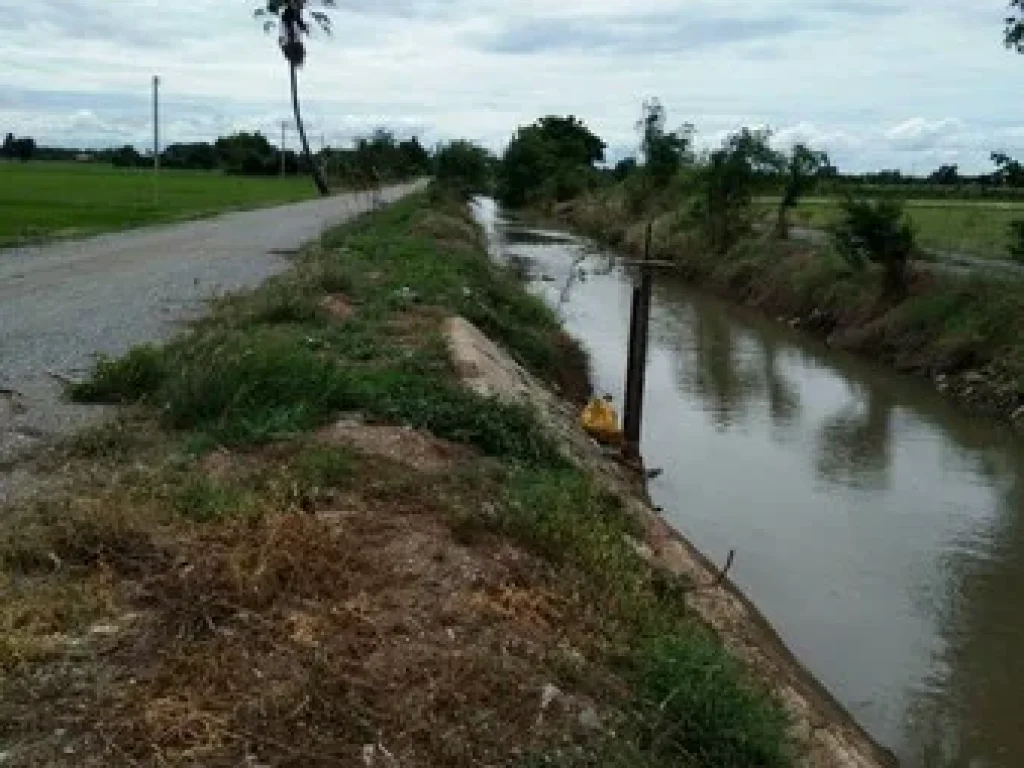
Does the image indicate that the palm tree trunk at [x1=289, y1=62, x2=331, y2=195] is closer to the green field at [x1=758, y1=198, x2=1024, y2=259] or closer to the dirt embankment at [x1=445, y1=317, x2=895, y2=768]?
the green field at [x1=758, y1=198, x2=1024, y2=259]

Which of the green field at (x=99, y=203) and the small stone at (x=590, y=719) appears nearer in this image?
the small stone at (x=590, y=719)

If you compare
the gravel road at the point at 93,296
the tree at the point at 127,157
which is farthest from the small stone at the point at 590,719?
the tree at the point at 127,157

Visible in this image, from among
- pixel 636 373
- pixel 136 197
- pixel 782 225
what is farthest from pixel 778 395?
pixel 136 197

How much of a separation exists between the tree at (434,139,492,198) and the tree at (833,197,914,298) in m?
53.4

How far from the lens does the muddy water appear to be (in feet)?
30.7

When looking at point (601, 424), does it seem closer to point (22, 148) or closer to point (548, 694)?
point (548, 694)

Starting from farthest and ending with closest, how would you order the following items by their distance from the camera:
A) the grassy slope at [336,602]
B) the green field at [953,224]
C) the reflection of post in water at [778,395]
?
the green field at [953,224] → the reflection of post in water at [778,395] → the grassy slope at [336,602]

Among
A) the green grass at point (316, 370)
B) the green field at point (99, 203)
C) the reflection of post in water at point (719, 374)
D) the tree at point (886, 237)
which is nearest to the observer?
the green grass at point (316, 370)

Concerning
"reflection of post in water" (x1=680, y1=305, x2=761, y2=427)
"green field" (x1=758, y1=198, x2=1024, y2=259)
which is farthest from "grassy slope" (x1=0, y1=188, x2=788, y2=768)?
"green field" (x1=758, y1=198, x2=1024, y2=259)

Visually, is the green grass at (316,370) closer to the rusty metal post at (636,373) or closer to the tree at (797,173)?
the rusty metal post at (636,373)

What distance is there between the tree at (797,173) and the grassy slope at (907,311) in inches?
58.7

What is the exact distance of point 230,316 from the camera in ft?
50.5

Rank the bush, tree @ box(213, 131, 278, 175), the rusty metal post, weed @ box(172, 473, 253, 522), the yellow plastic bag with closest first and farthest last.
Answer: weed @ box(172, 473, 253, 522), the yellow plastic bag, the rusty metal post, the bush, tree @ box(213, 131, 278, 175)

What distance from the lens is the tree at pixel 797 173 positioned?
131 feet
